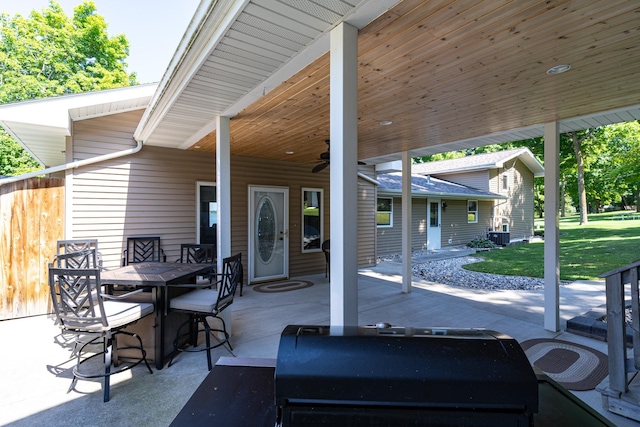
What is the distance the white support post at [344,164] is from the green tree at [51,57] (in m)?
15.1

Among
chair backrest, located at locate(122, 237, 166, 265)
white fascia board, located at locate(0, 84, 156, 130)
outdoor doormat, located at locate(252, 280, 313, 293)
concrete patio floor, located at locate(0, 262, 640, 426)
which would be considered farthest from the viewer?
outdoor doormat, located at locate(252, 280, 313, 293)

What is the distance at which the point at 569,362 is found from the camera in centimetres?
302

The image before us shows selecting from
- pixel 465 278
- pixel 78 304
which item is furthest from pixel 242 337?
pixel 465 278

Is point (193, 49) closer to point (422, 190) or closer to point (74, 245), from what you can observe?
point (74, 245)

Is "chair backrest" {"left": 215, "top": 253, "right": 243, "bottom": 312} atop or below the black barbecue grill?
below

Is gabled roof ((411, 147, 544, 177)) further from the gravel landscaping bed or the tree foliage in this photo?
the gravel landscaping bed

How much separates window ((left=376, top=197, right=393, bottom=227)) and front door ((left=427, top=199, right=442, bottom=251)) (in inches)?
84.0

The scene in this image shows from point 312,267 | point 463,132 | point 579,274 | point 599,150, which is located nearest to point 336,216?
→ point 463,132

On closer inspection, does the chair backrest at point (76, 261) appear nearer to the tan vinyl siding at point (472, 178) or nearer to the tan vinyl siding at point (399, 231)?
the tan vinyl siding at point (399, 231)

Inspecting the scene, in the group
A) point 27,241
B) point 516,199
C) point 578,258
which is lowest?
point 578,258

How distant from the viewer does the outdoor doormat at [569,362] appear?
2689 millimetres

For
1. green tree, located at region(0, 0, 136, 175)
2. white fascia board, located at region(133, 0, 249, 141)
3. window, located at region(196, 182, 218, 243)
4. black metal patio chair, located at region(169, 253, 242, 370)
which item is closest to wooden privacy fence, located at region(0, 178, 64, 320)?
window, located at region(196, 182, 218, 243)

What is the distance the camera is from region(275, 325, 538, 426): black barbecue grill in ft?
2.30

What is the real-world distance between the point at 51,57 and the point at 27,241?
42.7 feet
